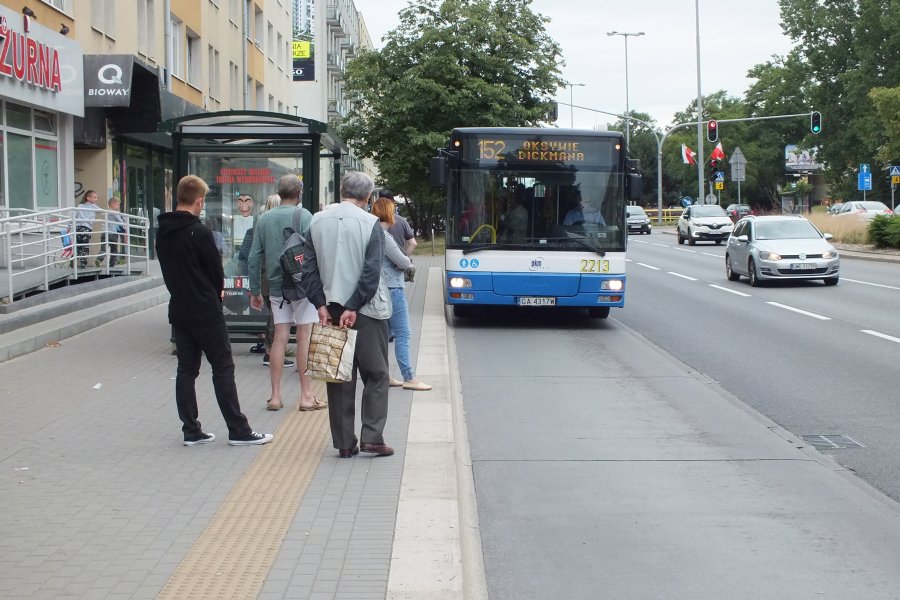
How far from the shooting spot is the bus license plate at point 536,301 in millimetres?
16062

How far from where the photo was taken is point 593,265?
15922mm

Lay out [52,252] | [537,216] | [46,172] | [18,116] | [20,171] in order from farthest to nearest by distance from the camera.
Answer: [46,172] → [20,171] → [18,116] → [537,216] → [52,252]

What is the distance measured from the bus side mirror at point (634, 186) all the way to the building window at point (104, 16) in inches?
587

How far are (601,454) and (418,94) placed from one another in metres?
27.6

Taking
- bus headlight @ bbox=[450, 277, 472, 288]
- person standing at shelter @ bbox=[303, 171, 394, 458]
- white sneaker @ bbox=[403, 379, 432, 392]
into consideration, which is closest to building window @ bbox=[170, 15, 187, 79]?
bus headlight @ bbox=[450, 277, 472, 288]

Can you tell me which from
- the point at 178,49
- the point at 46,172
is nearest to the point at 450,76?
the point at 178,49

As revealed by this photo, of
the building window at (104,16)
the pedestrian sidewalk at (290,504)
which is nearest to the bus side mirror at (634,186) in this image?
the pedestrian sidewalk at (290,504)

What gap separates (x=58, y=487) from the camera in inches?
253

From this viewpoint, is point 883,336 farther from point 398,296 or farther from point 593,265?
point 398,296

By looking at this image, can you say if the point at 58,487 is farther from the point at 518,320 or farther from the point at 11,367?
the point at 518,320

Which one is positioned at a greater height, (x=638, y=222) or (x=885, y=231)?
(x=638, y=222)

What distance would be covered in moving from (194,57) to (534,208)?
75.3ft

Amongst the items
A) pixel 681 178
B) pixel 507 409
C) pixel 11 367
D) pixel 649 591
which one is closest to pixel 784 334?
pixel 507 409

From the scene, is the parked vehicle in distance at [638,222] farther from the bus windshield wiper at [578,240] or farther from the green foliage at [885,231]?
the bus windshield wiper at [578,240]
